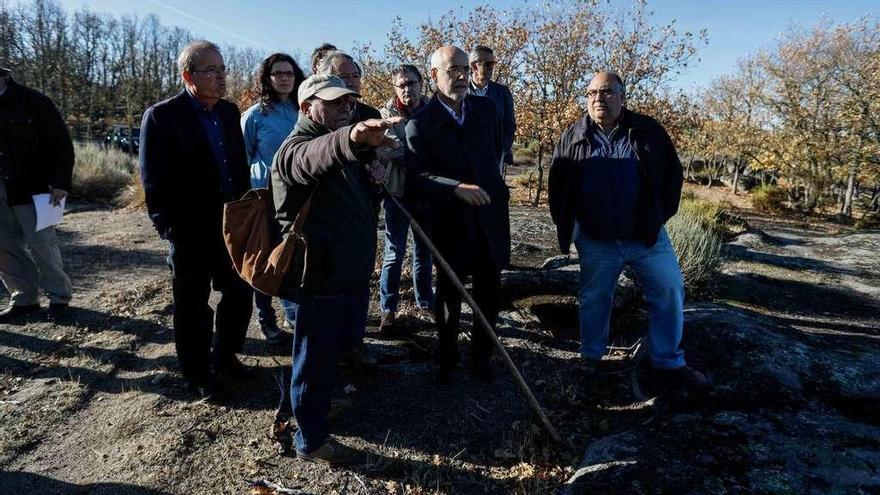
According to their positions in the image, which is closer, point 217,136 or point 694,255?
point 217,136

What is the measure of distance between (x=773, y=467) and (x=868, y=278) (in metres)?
6.45

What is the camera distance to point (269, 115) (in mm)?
3811

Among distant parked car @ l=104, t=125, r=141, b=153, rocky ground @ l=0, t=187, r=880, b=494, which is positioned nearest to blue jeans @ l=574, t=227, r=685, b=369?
rocky ground @ l=0, t=187, r=880, b=494

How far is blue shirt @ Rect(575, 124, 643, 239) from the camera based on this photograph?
10.8 ft

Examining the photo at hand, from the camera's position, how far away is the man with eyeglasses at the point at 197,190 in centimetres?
311

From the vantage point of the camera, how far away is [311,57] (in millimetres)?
4348

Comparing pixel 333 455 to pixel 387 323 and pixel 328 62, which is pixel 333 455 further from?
pixel 328 62

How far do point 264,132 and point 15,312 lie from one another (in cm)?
296

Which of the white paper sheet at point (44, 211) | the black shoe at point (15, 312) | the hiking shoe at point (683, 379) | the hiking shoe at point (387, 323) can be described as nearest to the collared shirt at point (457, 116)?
the hiking shoe at point (387, 323)

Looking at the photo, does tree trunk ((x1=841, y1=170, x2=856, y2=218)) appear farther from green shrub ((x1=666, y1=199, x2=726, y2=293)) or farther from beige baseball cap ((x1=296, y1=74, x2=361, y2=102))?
beige baseball cap ((x1=296, y1=74, x2=361, y2=102))

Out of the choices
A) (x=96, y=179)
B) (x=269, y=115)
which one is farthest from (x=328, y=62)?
(x=96, y=179)

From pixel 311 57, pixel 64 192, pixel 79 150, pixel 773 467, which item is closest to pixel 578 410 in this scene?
pixel 773 467

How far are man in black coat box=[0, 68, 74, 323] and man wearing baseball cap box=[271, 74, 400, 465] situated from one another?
3323 millimetres

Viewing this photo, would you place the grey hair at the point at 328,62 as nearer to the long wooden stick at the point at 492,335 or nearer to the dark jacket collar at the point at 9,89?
the long wooden stick at the point at 492,335
